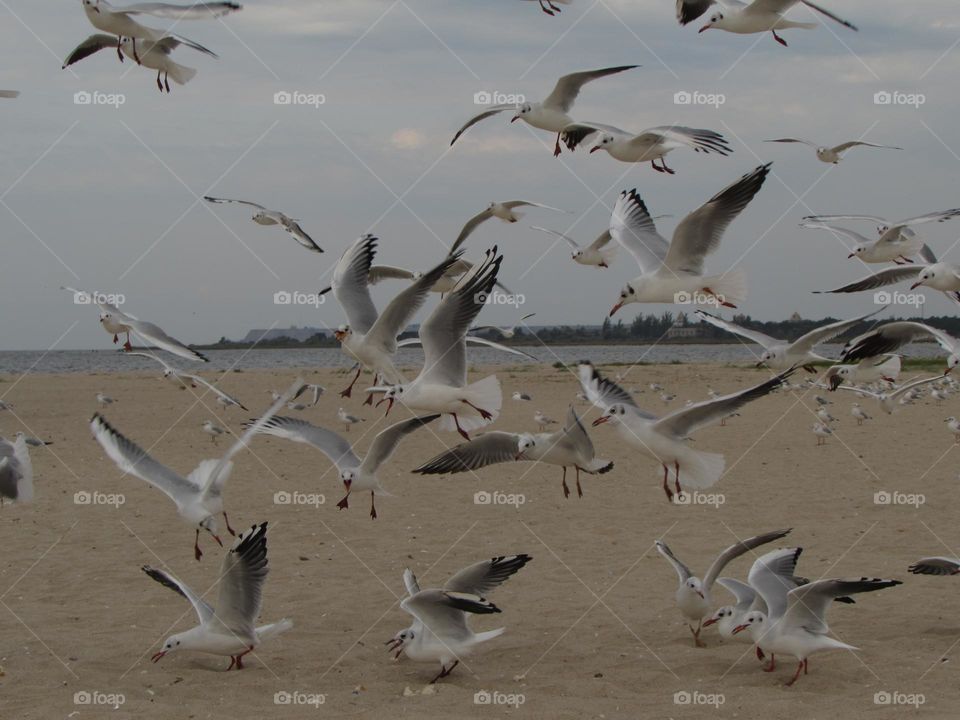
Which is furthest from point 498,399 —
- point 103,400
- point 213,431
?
point 103,400

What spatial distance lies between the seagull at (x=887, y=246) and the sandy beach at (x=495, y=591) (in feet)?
8.01

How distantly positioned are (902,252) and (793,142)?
1462 millimetres

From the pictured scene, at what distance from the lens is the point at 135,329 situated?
7941 millimetres

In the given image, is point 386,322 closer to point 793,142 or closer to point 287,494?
point 793,142

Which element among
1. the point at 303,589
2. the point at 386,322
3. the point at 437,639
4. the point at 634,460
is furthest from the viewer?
the point at 634,460

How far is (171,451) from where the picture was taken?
679 inches

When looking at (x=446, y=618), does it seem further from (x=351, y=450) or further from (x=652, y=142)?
(x=652, y=142)

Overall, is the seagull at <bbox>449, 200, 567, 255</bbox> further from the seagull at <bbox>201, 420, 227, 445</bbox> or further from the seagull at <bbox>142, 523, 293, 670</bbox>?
the seagull at <bbox>201, 420, 227, 445</bbox>

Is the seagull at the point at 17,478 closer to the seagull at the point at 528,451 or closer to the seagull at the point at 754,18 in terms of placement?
the seagull at the point at 528,451

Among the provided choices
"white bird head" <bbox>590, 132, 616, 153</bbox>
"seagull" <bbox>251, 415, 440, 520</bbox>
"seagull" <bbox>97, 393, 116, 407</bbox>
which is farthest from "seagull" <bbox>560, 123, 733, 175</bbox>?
"seagull" <bbox>97, 393, 116, 407</bbox>

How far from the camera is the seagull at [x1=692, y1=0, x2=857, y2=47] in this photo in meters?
7.20

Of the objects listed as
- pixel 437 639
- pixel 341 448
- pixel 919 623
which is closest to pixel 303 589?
pixel 341 448

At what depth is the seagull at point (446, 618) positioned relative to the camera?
6914mm

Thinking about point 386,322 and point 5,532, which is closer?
point 386,322
